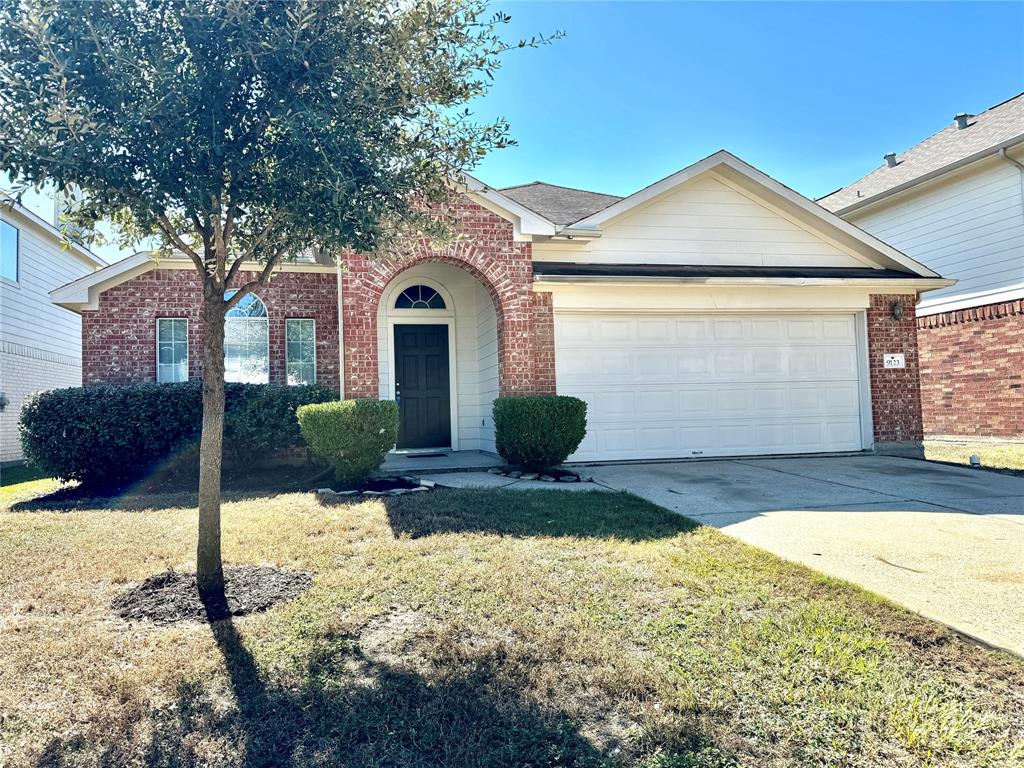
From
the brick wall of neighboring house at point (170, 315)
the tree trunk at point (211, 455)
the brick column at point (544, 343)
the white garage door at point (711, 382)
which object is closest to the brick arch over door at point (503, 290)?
→ the brick column at point (544, 343)

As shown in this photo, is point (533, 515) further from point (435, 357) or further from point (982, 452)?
point (982, 452)

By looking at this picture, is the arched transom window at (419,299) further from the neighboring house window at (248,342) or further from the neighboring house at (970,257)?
the neighboring house at (970,257)

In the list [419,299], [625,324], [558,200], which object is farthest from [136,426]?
[558,200]

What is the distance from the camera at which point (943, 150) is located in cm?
1477

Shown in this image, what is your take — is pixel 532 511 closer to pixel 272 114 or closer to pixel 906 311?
pixel 272 114

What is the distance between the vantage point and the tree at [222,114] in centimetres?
351

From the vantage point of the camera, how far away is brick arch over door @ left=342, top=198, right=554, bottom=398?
923 centimetres

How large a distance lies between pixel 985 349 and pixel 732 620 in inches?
498

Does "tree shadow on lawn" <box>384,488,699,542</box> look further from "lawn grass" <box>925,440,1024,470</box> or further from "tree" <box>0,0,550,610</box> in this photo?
"lawn grass" <box>925,440,1024,470</box>

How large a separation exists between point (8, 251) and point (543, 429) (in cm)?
1350

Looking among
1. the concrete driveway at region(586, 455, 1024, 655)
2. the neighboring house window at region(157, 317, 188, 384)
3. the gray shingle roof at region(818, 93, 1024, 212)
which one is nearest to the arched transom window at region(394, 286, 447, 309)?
the neighboring house window at region(157, 317, 188, 384)

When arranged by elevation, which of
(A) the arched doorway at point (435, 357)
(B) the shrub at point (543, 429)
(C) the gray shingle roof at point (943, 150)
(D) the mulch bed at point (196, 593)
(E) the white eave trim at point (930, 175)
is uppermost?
(C) the gray shingle roof at point (943, 150)

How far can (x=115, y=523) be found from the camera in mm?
6430

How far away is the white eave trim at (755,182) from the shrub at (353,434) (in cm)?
450
